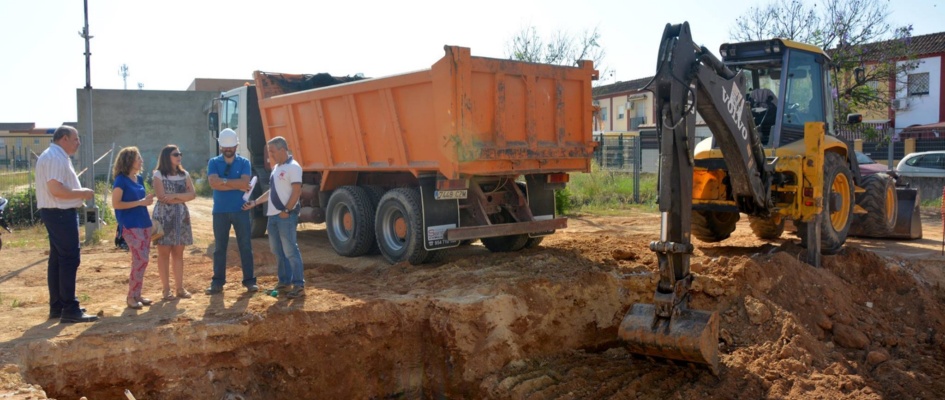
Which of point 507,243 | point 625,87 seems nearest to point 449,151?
point 507,243

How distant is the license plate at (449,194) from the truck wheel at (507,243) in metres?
1.39

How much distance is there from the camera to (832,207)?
30.0 feet

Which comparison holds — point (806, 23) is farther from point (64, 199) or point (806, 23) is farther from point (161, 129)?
point (161, 129)

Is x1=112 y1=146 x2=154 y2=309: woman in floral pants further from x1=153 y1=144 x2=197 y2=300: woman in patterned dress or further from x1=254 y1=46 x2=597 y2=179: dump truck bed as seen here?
x1=254 y1=46 x2=597 y2=179: dump truck bed

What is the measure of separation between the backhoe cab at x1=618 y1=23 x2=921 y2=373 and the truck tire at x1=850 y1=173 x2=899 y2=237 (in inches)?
0.7

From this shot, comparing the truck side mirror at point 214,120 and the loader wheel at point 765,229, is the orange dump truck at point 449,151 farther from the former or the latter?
the truck side mirror at point 214,120

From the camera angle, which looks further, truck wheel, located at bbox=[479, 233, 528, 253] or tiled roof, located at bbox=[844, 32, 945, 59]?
tiled roof, located at bbox=[844, 32, 945, 59]

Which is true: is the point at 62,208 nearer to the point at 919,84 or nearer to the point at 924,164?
the point at 924,164

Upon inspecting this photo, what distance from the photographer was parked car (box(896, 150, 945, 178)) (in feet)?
62.5

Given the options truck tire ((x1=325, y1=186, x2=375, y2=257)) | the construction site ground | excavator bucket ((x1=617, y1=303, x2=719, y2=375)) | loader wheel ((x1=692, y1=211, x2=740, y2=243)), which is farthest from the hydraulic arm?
truck tire ((x1=325, y1=186, x2=375, y2=257))

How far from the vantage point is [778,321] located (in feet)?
22.9

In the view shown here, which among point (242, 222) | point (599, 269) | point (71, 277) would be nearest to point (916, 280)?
point (599, 269)

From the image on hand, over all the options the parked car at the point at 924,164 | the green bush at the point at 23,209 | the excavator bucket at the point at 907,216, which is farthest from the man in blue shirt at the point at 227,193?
the parked car at the point at 924,164

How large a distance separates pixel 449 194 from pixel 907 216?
7359 mm
